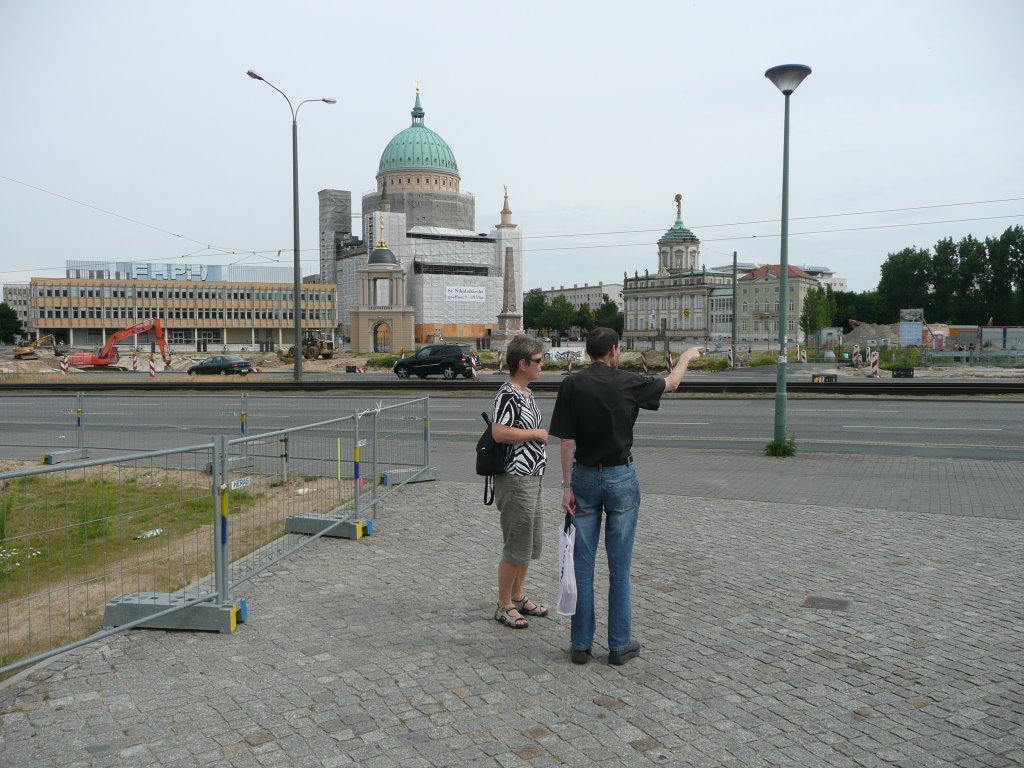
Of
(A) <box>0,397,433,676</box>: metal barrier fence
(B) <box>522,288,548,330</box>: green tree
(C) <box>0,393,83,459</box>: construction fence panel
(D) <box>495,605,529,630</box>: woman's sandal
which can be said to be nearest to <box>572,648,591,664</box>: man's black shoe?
(D) <box>495,605,529,630</box>: woman's sandal

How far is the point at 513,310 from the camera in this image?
85812 millimetres

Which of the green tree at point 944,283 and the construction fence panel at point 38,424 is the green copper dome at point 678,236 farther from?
the construction fence panel at point 38,424

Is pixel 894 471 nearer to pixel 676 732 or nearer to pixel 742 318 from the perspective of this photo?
pixel 676 732

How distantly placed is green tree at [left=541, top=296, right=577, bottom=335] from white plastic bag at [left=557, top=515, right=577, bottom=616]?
152883mm

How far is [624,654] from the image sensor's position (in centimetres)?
488

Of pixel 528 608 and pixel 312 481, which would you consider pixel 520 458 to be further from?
pixel 312 481

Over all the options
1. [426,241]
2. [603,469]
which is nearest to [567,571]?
[603,469]

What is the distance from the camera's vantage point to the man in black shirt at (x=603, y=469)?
470cm

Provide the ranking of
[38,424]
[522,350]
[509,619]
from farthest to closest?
[38,424], [509,619], [522,350]

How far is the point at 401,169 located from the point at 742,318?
65.1 metres

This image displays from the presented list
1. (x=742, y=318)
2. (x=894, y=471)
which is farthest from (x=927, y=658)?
(x=742, y=318)

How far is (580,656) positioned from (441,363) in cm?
3335

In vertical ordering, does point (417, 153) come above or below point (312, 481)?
above

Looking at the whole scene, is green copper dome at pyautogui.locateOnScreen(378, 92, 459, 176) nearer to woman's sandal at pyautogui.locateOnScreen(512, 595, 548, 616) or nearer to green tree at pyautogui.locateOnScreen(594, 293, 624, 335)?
green tree at pyautogui.locateOnScreen(594, 293, 624, 335)
